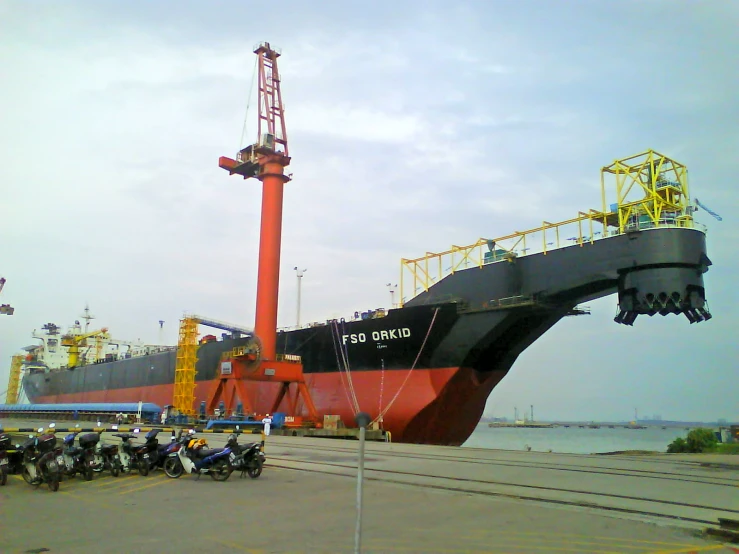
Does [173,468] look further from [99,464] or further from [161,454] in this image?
[99,464]

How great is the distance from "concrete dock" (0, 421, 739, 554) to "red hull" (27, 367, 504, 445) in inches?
471

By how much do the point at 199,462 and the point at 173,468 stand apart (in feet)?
1.90

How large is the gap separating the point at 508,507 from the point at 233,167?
27223 mm

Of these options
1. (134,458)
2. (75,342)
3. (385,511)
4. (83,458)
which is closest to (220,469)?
(134,458)

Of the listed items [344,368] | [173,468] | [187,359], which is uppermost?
[187,359]

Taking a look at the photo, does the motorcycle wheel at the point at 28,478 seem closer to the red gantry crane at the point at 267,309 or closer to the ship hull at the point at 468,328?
the ship hull at the point at 468,328

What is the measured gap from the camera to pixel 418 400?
23875 mm

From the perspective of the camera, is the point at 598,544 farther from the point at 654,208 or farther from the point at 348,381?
the point at 348,381

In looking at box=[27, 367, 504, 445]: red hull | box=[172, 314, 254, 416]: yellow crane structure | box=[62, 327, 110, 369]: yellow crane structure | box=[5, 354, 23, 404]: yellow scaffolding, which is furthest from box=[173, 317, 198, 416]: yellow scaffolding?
box=[5, 354, 23, 404]: yellow scaffolding

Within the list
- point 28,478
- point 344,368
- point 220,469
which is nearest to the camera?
point 28,478

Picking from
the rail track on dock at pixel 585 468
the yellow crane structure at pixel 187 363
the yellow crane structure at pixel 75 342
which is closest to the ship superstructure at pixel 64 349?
the yellow crane structure at pixel 75 342

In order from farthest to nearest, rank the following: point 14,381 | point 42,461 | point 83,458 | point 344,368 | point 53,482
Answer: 1. point 14,381
2. point 344,368
3. point 83,458
4. point 42,461
5. point 53,482

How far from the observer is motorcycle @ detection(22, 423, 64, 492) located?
29.0ft

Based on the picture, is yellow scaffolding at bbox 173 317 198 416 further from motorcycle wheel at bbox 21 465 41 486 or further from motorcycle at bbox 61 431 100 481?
motorcycle wheel at bbox 21 465 41 486
